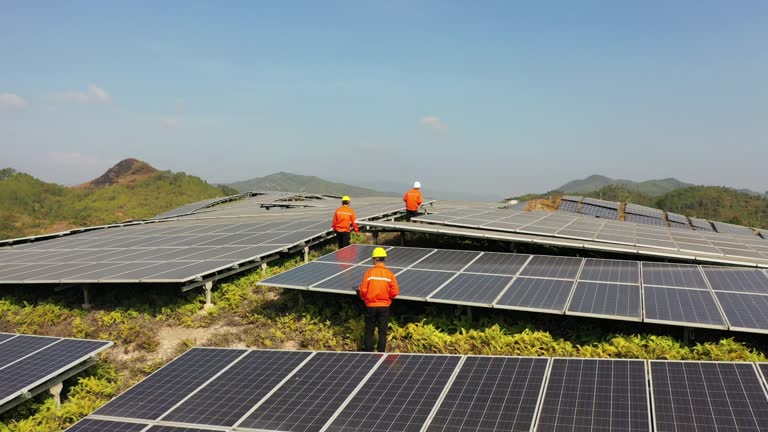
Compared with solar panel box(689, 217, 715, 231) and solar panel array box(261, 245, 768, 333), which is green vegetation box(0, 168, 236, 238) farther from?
solar panel box(689, 217, 715, 231)

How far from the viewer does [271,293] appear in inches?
554

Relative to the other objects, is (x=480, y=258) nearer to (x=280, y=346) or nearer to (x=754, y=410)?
(x=280, y=346)

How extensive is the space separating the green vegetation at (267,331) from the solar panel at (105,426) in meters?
2.96

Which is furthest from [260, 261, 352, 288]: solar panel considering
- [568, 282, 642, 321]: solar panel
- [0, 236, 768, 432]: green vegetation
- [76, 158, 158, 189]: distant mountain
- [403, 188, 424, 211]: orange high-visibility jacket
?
[76, 158, 158, 189]: distant mountain

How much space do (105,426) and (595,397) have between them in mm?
6619

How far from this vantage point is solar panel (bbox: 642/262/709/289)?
36.5 ft

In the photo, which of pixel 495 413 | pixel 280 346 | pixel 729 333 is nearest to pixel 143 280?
pixel 280 346

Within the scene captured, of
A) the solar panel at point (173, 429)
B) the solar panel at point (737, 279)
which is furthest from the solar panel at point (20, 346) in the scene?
the solar panel at point (737, 279)

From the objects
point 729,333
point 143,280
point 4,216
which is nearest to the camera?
point 729,333

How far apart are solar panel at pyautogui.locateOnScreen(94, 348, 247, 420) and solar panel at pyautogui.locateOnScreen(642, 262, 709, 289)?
9.64 metres

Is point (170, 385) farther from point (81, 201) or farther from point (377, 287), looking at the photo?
point (81, 201)

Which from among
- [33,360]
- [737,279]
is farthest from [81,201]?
[737,279]

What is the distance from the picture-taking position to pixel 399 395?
22.1 ft

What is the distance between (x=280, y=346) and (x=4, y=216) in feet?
205
